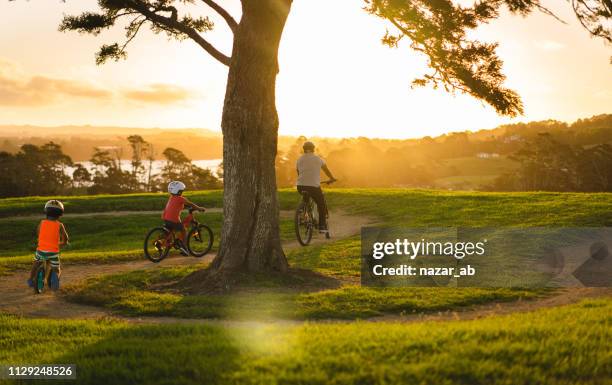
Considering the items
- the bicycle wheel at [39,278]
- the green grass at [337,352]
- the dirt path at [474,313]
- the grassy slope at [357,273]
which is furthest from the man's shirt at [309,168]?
the green grass at [337,352]

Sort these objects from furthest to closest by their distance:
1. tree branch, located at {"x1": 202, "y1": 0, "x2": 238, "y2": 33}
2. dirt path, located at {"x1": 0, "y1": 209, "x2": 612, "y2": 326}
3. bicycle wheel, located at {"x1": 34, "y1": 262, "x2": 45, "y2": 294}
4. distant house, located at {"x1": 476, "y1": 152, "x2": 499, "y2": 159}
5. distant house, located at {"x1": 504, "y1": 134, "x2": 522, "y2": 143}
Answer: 1. distant house, located at {"x1": 476, "y1": 152, "x2": 499, "y2": 159}
2. distant house, located at {"x1": 504, "y1": 134, "x2": 522, "y2": 143}
3. tree branch, located at {"x1": 202, "y1": 0, "x2": 238, "y2": 33}
4. bicycle wheel, located at {"x1": 34, "y1": 262, "x2": 45, "y2": 294}
5. dirt path, located at {"x1": 0, "y1": 209, "x2": 612, "y2": 326}

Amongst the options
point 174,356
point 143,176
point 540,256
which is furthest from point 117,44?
point 143,176

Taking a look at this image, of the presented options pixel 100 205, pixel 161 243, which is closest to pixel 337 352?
pixel 161 243

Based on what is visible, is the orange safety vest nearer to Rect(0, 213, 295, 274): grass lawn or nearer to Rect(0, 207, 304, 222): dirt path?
Rect(0, 213, 295, 274): grass lawn

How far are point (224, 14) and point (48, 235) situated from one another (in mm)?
5282

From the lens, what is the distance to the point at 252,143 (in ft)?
34.6

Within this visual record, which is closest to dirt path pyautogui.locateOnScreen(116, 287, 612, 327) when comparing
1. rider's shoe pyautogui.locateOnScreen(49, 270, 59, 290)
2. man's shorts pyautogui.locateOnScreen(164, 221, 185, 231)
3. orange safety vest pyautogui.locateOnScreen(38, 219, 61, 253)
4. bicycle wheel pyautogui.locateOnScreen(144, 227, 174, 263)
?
orange safety vest pyautogui.locateOnScreen(38, 219, 61, 253)

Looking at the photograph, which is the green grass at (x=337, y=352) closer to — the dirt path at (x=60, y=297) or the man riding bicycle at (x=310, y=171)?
the dirt path at (x=60, y=297)

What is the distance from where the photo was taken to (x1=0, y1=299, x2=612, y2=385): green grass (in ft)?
15.8

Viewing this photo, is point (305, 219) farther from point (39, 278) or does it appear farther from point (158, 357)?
point (158, 357)

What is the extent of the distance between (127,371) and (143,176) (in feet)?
242

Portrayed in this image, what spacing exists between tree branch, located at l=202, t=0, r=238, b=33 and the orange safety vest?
4.88m

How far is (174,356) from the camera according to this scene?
5438mm

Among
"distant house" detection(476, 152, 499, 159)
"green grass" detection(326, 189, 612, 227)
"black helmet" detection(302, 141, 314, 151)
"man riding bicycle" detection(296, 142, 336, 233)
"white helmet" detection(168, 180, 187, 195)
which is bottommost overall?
"green grass" detection(326, 189, 612, 227)
